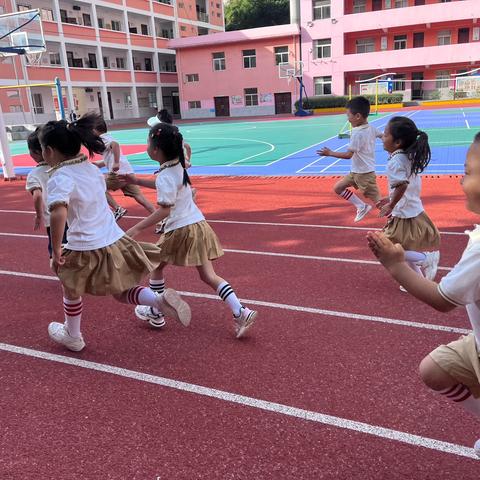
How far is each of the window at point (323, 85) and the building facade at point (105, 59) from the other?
16221 mm

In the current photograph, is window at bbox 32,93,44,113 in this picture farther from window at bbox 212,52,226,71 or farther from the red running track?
the red running track

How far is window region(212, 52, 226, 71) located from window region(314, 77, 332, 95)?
897cm

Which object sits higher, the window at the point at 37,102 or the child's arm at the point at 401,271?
the window at the point at 37,102

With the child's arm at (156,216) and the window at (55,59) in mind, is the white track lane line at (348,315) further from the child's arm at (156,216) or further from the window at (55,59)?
the window at (55,59)

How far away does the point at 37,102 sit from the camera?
36688 millimetres

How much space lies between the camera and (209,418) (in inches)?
107

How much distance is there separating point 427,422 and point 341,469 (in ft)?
2.07

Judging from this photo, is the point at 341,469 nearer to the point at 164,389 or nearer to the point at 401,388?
the point at 401,388

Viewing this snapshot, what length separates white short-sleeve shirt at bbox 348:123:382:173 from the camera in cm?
611

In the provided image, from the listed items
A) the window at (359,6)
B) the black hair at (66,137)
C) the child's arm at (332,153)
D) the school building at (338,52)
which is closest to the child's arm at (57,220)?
the black hair at (66,137)

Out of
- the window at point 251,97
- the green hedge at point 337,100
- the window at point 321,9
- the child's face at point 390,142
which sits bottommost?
the child's face at point 390,142

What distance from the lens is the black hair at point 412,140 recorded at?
4.06 m

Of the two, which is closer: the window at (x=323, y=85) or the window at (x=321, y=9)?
the window at (x=321, y=9)

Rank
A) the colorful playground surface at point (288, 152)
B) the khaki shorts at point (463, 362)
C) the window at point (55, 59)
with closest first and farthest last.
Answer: the khaki shorts at point (463, 362) → the colorful playground surface at point (288, 152) → the window at point (55, 59)
